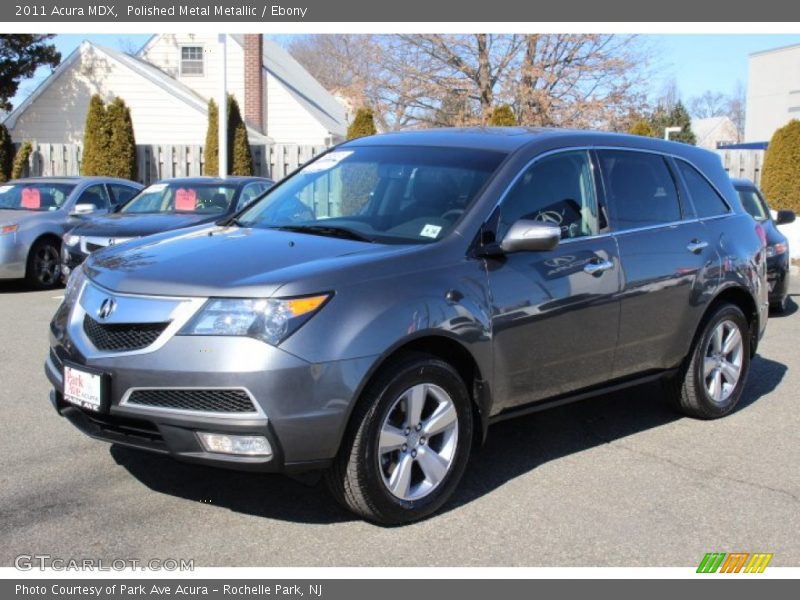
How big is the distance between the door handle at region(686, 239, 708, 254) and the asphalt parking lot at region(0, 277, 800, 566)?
3.98 feet

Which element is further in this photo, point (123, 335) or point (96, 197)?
point (96, 197)

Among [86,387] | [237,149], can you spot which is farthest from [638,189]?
[237,149]

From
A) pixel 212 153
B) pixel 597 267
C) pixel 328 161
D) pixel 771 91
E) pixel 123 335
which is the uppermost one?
pixel 771 91

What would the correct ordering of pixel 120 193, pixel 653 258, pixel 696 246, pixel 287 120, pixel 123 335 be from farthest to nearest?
pixel 287 120, pixel 120 193, pixel 696 246, pixel 653 258, pixel 123 335

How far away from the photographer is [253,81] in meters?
33.2

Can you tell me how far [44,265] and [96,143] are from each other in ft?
40.1

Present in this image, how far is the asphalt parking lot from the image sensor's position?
4133 mm

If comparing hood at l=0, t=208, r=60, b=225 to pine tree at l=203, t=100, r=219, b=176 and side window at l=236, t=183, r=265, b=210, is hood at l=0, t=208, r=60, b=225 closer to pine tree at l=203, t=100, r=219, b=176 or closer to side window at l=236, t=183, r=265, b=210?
side window at l=236, t=183, r=265, b=210

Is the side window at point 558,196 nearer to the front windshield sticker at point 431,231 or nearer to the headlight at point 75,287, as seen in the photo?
the front windshield sticker at point 431,231

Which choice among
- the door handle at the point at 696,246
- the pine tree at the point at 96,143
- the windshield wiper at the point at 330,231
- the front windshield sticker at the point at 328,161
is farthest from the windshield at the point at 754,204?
the pine tree at the point at 96,143

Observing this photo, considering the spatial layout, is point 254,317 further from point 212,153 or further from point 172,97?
point 172,97

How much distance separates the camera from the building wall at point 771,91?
59500 millimetres

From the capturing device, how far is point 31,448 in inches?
213

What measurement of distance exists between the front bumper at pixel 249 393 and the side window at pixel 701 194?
3.26 metres
